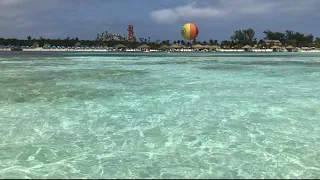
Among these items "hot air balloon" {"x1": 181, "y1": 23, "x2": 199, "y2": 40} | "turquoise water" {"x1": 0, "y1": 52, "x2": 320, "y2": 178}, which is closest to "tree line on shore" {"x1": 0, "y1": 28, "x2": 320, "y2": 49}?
"hot air balloon" {"x1": 181, "y1": 23, "x2": 199, "y2": 40}

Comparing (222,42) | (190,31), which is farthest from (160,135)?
(222,42)

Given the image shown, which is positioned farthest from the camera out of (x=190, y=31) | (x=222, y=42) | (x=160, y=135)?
(x=222, y=42)

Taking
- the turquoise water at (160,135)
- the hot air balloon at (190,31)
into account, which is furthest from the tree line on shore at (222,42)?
the turquoise water at (160,135)

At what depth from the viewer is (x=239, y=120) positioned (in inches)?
304

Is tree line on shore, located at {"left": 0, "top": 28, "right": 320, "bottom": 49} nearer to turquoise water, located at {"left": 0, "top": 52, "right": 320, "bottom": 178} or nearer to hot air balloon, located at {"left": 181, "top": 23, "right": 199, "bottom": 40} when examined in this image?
hot air balloon, located at {"left": 181, "top": 23, "right": 199, "bottom": 40}

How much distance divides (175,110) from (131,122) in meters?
1.72

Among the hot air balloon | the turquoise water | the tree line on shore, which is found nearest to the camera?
the turquoise water

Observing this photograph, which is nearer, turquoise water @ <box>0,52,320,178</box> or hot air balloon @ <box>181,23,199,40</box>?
turquoise water @ <box>0,52,320,178</box>

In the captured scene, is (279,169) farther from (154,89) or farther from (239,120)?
(154,89)

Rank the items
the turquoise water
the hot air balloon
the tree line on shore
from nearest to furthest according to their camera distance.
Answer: the turquoise water
the hot air balloon
the tree line on shore

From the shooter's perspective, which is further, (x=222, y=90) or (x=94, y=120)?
(x=222, y=90)

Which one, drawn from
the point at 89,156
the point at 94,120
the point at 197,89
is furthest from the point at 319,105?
the point at 89,156

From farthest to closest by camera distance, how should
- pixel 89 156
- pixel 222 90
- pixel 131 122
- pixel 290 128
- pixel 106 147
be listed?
pixel 222 90, pixel 131 122, pixel 290 128, pixel 106 147, pixel 89 156

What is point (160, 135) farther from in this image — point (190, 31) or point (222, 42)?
point (222, 42)
